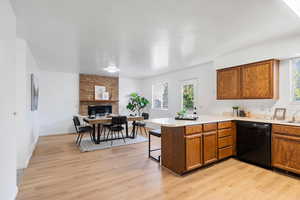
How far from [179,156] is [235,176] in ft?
3.19

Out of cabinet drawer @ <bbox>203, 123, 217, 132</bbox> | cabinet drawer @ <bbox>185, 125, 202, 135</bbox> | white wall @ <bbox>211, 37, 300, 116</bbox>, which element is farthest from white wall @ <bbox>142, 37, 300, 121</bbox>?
cabinet drawer @ <bbox>185, 125, 202, 135</bbox>

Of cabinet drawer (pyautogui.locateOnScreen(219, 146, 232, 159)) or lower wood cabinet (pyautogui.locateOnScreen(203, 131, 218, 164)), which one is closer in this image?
lower wood cabinet (pyautogui.locateOnScreen(203, 131, 218, 164))

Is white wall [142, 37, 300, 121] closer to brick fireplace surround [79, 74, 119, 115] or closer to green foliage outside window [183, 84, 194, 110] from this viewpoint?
green foliage outside window [183, 84, 194, 110]

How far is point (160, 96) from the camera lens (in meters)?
6.71

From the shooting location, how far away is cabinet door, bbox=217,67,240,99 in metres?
3.52

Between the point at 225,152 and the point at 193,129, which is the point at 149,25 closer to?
the point at 193,129

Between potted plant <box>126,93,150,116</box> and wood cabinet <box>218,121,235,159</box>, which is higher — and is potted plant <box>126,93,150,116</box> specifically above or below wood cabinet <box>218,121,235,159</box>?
above

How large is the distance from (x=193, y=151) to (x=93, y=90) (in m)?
5.24

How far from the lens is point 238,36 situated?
2736 millimetres

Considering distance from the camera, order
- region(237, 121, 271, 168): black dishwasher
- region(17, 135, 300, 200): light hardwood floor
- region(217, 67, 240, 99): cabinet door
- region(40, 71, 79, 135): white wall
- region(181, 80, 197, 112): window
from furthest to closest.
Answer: region(40, 71, 79, 135): white wall
region(181, 80, 197, 112): window
region(217, 67, 240, 99): cabinet door
region(237, 121, 271, 168): black dishwasher
region(17, 135, 300, 200): light hardwood floor

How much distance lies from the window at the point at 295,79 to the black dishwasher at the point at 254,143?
0.94 meters

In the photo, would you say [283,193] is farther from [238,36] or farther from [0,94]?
[0,94]

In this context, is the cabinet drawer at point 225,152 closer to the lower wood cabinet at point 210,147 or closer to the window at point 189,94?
the lower wood cabinet at point 210,147

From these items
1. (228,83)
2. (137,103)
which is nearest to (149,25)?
(228,83)
